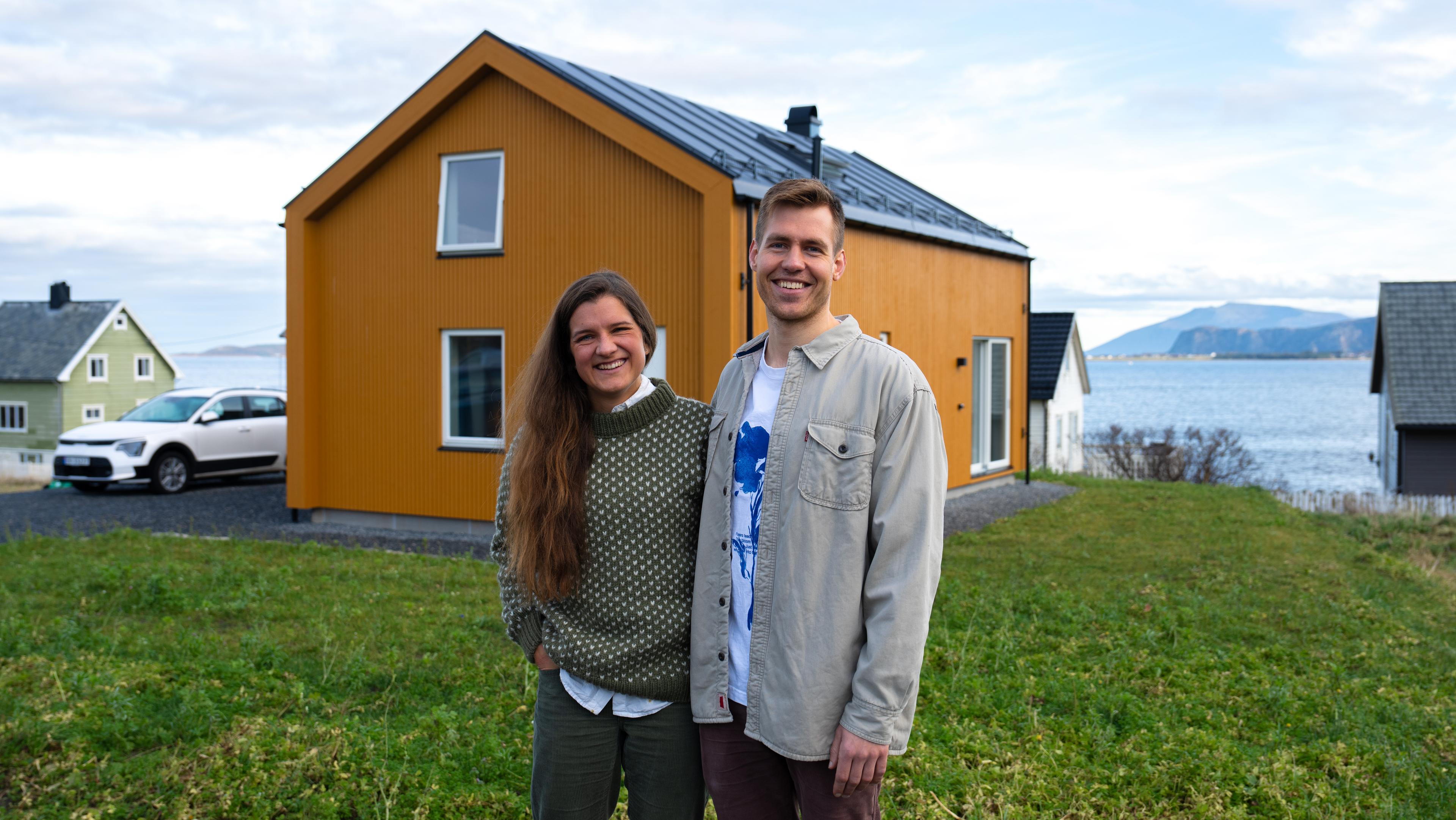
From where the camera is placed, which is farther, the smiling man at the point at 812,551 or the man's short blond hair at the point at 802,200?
the man's short blond hair at the point at 802,200

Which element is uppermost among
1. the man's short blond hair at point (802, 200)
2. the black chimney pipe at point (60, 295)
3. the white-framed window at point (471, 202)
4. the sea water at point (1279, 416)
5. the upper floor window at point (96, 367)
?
the black chimney pipe at point (60, 295)

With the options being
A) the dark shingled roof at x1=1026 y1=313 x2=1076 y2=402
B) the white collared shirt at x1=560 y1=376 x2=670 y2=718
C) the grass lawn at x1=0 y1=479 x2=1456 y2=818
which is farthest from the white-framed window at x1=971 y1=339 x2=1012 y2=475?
the white collared shirt at x1=560 y1=376 x2=670 y2=718

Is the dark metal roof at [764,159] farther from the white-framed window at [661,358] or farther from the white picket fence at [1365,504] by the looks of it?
the white picket fence at [1365,504]

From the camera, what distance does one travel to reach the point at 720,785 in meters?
2.39

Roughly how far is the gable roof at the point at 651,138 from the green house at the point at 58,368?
38.5m

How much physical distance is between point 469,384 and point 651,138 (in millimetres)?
3375

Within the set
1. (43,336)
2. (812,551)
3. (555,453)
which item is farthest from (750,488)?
(43,336)

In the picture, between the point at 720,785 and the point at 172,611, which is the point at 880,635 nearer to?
the point at 720,785

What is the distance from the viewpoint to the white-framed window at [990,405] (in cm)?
1457

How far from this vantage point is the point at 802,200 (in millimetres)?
2381

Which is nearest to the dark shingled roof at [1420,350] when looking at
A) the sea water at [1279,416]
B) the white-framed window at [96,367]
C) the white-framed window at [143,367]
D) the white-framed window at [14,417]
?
the sea water at [1279,416]

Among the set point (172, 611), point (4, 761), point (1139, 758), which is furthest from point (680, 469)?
point (172, 611)

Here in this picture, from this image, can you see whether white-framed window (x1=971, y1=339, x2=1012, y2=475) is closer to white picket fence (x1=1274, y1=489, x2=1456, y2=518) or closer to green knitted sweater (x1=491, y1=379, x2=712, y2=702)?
white picket fence (x1=1274, y1=489, x2=1456, y2=518)

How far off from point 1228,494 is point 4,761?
51.8 feet
